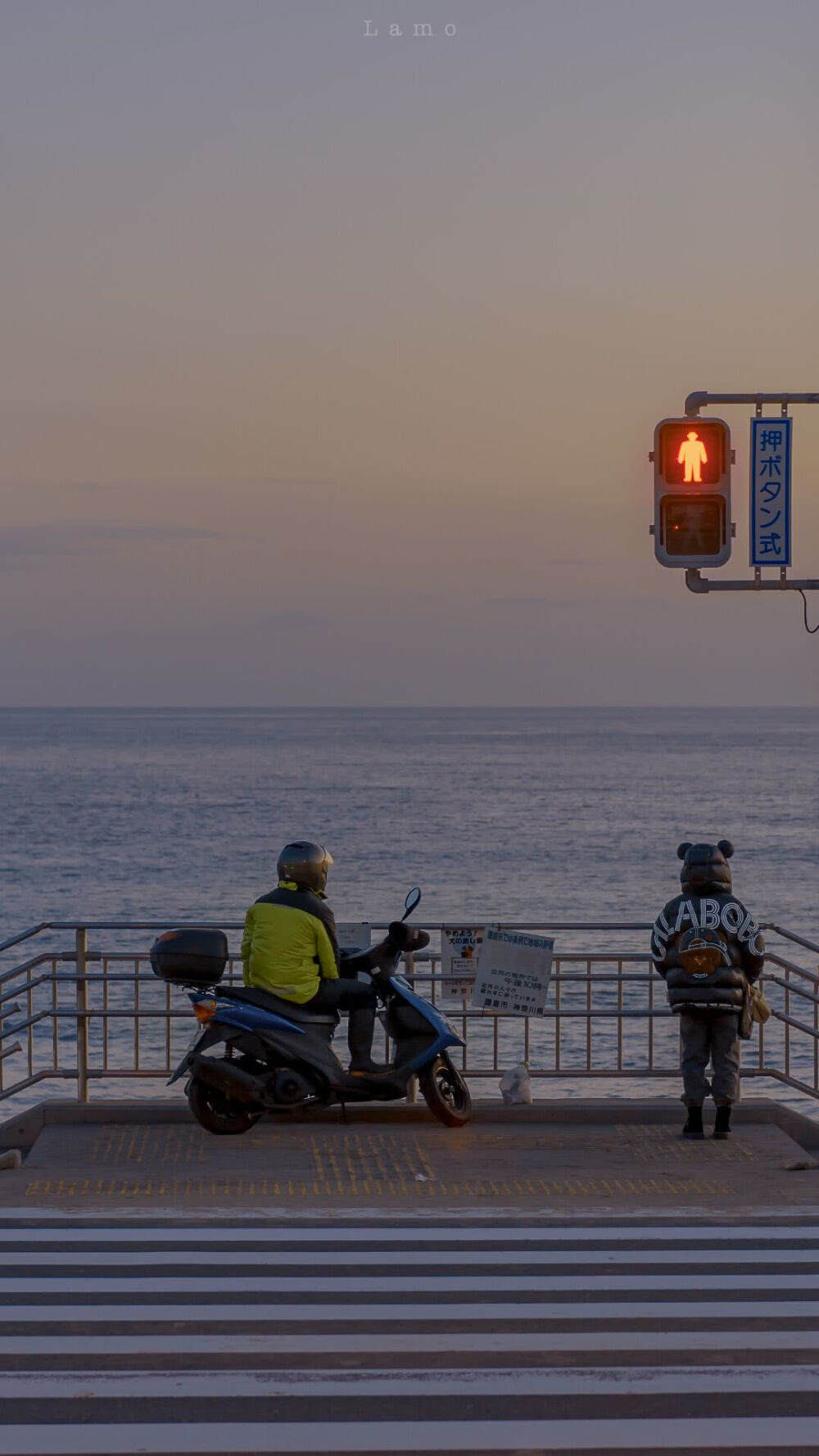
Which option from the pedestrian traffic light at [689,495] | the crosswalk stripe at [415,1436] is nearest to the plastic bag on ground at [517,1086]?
the pedestrian traffic light at [689,495]

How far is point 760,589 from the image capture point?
12.9m

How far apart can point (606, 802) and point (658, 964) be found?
84652mm

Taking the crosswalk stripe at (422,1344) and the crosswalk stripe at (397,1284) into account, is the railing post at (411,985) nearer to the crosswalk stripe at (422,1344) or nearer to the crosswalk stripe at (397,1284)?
the crosswalk stripe at (397,1284)

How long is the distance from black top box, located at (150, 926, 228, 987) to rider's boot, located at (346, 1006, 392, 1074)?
82 centimetres

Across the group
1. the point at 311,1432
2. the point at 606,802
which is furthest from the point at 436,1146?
the point at 606,802

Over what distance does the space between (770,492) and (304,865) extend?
15.7ft

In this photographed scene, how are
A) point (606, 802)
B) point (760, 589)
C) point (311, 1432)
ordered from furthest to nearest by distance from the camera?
point (606, 802)
point (760, 589)
point (311, 1432)

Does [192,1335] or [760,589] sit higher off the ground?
[760,589]

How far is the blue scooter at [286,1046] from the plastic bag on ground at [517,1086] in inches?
13.4

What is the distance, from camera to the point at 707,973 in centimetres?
1045

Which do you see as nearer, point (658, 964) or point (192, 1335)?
point (192, 1335)

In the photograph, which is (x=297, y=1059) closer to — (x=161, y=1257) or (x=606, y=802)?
(x=161, y=1257)

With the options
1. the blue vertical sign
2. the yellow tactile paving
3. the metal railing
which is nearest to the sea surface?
the metal railing

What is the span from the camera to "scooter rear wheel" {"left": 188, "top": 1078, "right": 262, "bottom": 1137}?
33.7 ft
